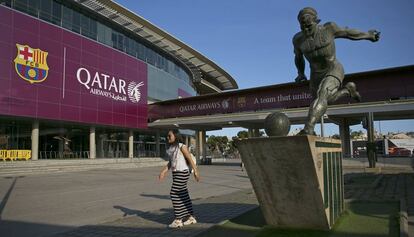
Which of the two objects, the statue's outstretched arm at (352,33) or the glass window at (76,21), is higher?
the glass window at (76,21)

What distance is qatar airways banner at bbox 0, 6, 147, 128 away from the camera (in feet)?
90.1

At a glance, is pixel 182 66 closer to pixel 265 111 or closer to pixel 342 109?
pixel 265 111

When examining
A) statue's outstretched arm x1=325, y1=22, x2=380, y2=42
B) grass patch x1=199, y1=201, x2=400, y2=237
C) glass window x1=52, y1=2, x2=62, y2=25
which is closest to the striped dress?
grass patch x1=199, y1=201, x2=400, y2=237

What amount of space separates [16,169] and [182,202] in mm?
21946

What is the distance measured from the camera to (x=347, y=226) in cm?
544

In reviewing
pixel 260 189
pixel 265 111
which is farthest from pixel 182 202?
pixel 265 111

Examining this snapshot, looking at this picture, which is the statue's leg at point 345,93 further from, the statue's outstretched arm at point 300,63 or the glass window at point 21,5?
the glass window at point 21,5

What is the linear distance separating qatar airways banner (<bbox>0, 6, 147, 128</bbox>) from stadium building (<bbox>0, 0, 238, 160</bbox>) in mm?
71

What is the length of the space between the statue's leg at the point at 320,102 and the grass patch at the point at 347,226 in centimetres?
132

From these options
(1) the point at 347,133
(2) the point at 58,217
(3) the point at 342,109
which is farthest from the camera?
(1) the point at 347,133

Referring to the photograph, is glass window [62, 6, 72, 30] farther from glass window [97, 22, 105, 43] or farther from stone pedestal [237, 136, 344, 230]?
stone pedestal [237, 136, 344, 230]

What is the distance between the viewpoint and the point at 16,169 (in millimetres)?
25016

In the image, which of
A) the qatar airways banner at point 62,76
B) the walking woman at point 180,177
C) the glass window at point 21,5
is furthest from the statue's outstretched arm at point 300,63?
the glass window at point 21,5

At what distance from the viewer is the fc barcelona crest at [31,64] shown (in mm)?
27875
